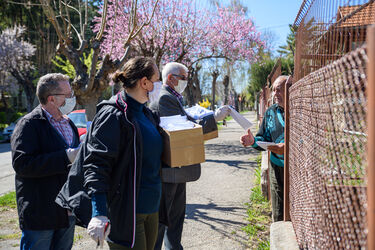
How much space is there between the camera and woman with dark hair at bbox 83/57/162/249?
2094mm

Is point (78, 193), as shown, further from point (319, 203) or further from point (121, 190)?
point (319, 203)

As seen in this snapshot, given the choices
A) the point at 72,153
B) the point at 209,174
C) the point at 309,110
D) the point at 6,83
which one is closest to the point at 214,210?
the point at 209,174

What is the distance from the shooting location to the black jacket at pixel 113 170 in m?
2.13

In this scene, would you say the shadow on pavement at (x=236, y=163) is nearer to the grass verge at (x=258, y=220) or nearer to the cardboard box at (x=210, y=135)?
the grass verge at (x=258, y=220)

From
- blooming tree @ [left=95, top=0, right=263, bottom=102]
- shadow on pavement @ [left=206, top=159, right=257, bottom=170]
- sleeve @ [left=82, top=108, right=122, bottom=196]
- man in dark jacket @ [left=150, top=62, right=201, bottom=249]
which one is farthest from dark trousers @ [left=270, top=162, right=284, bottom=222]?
blooming tree @ [left=95, top=0, right=263, bottom=102]

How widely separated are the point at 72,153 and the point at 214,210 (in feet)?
11.3

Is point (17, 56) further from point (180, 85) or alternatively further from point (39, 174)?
point (39, 174)

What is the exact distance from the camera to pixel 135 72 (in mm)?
2398

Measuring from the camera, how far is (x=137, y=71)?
7.87ft

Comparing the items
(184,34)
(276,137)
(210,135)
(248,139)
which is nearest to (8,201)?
(210,135)

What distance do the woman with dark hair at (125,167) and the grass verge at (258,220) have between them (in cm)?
214

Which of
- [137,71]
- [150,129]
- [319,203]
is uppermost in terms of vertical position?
[137,71]

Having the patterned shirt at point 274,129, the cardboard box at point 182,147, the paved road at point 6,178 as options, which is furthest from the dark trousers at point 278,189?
the paved road at point 6,178

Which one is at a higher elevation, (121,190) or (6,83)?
(6,83)
